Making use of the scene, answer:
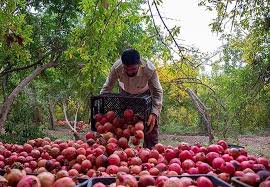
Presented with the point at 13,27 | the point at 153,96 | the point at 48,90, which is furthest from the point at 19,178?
the point at 48,90

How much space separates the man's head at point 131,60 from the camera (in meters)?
4.72

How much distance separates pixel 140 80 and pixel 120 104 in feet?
2.50

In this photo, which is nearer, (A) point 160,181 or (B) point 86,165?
(A) point 160,181

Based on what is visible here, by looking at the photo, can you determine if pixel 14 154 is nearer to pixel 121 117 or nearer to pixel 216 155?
pixel 121 117

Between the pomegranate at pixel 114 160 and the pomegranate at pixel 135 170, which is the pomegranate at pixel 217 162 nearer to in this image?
the pomegranate at pixel 135 170

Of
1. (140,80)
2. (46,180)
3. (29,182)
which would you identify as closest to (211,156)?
(46,180)

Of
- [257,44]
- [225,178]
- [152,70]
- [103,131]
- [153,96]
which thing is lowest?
[225,178]

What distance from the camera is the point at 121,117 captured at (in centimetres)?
461

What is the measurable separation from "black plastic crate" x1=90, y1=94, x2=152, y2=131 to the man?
0.23 m

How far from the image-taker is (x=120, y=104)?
4.63m

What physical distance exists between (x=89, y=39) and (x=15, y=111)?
10.0m

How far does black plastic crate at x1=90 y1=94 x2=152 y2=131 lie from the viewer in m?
4.54

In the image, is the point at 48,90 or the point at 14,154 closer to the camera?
the point at 14,154

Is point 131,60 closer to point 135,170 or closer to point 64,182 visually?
point 135,170
